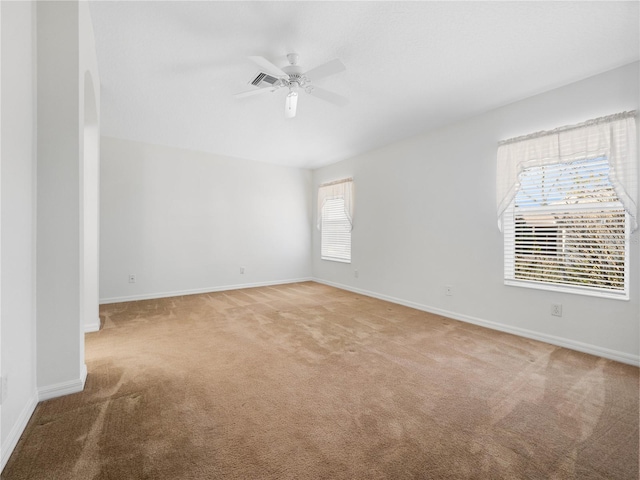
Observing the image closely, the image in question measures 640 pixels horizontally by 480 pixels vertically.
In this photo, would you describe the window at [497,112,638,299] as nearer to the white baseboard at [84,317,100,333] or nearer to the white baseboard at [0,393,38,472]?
the white baseboard at [0,393,38,472]

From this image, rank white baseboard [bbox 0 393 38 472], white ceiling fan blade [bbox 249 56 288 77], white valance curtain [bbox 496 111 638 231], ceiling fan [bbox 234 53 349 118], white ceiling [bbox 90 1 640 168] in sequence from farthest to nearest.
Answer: white valance curtain [bbox 496 111 638 231]
ceiling fan [bbox 234 53 349 118]
white ceiling fan blade [bbox 249 56 288 77]
white ceiling [bbox 90 1 640 168]
white baseboard [bbox 0 393 38 472]

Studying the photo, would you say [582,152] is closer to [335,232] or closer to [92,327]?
[335,232]

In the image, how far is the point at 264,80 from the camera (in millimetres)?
2340

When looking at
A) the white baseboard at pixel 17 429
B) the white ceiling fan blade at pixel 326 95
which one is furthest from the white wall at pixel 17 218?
the white ceiling fan blade at pixel 326 95

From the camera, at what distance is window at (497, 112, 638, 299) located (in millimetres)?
2420

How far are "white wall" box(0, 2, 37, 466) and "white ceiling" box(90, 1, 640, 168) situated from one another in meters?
0.72

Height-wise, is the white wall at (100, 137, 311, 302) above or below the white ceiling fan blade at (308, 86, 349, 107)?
below

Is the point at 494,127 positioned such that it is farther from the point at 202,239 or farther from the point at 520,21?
the point at 202,239

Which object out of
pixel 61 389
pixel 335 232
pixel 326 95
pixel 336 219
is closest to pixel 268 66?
pixel 326 95

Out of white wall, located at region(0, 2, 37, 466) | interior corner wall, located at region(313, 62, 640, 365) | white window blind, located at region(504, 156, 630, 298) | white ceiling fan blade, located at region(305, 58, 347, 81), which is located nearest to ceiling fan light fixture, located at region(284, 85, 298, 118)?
white ceiling fan blade, located at region(305, 58, 347, 81)

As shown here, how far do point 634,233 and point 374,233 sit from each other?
3.02 meters

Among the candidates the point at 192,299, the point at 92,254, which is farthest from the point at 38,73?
the point at 192,299

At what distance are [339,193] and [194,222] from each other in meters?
2.76

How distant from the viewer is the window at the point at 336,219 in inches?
213
